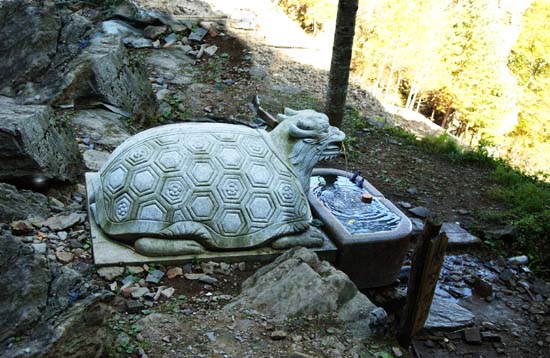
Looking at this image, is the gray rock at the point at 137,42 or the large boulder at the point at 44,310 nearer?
the large boulder at the point at 44,310

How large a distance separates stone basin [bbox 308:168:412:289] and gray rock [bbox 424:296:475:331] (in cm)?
52

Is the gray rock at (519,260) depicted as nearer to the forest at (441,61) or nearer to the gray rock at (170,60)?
the gray rock at (170,60)

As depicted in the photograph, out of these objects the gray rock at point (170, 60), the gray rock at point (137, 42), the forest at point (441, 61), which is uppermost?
the gray rock at point (137, 42)

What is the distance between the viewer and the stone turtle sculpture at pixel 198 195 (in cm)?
468

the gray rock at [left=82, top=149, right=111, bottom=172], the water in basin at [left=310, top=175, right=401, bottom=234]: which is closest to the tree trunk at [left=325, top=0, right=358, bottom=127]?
the water in basin at [left=310, top=175, right=401, bottom=234]

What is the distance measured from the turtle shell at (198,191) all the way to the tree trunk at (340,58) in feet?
9.68

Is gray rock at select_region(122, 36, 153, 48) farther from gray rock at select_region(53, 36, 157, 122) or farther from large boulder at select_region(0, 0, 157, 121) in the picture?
large boulder at select_region(0, 0, 157, 121)

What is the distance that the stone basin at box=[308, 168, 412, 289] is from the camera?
5.16m

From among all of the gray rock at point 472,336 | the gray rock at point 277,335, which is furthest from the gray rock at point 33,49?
the gray rock at point 472,336

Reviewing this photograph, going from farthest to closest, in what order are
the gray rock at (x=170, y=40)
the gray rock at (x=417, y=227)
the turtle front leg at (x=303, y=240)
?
the gray rock at (x=170, y=40), the gray rock at (x=417, y=227), the turtle front leg at (x=303, y=240)

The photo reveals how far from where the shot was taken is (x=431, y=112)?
70.9 feet

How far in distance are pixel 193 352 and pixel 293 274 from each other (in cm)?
113

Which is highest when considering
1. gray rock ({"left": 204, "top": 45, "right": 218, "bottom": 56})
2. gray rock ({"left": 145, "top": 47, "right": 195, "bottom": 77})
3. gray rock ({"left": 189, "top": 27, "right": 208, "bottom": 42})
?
gray rock ({"left": 189, "top": 27, "right": 208, "bottom": 42})

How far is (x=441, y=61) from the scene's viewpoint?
60.2 feet
